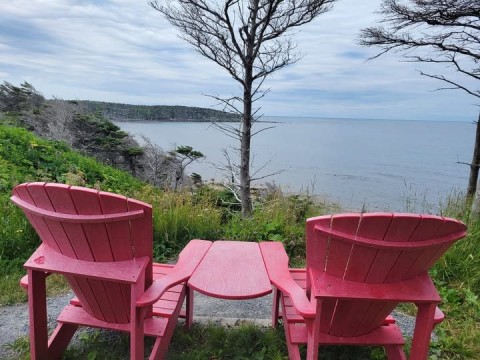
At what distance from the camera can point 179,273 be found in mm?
2305

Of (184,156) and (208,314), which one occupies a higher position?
(184,156)

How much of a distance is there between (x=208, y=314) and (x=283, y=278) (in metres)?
1.31

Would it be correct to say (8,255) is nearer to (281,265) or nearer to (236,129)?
(281,265)

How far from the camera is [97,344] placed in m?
2.74

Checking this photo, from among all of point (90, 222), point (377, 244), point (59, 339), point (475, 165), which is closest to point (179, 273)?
point (90, 222)

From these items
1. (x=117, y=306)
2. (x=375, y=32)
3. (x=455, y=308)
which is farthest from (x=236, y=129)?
(x=117, y=306)

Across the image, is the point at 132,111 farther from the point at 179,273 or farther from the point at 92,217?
the point at 92,217

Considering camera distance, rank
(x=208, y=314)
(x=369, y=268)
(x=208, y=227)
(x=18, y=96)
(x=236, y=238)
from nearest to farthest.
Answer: (x=369, y=268) < (x=208, y=314) < (x=236, y=238) < (x=208, y=227) < (x=18, y=96)

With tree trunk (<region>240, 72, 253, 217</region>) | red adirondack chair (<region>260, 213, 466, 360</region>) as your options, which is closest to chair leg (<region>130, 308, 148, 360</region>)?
red adirondack chair (<region>260, 213, 466, 360</region>)

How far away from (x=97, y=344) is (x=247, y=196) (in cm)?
529

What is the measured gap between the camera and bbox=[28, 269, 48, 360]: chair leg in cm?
219

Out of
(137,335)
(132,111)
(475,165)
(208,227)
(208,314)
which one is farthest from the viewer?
(132,111)

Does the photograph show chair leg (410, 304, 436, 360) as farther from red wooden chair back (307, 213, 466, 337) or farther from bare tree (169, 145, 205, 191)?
bare tree (169, 145, 205, 191)

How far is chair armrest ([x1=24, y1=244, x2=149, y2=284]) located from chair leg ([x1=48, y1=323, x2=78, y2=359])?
707 millimetres
